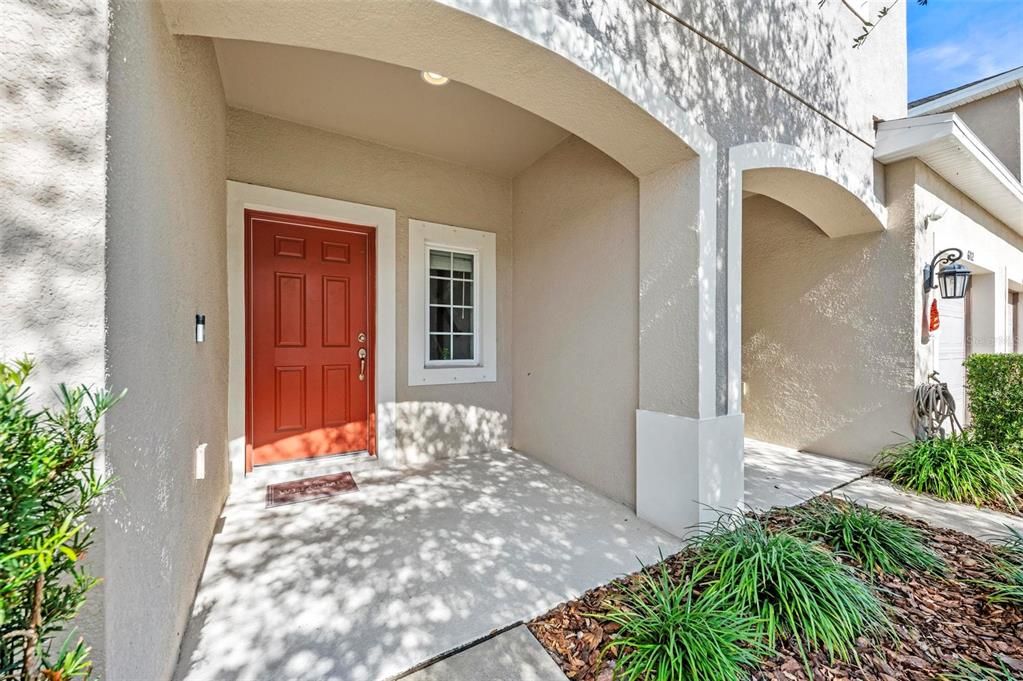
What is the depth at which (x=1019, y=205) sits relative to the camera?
187 inches

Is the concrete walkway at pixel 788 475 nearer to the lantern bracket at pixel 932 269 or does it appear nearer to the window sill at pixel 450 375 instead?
the lantern bracket at pixel 932 269

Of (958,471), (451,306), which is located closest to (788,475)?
(958,471)

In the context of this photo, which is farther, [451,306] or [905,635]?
[451,306]

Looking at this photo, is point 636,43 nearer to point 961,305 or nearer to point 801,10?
point 801,10

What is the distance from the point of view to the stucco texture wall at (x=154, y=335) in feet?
3.45

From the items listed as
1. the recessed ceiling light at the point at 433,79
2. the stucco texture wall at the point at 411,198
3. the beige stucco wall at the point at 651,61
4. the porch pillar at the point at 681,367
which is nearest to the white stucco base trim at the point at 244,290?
the stucco texture wall at the point at 411,198

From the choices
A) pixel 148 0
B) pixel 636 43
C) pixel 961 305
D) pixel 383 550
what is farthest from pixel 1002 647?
pixel 961 305

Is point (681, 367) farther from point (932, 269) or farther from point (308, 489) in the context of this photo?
point (932, 269)

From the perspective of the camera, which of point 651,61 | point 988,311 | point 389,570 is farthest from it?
point 988,311

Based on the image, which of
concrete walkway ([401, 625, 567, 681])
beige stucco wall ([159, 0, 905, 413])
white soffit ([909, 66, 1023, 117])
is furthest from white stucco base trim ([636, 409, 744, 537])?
white soffit ([909, 66, 1023, 117])

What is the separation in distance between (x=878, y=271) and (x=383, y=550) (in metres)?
5.05

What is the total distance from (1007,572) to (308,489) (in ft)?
14.3

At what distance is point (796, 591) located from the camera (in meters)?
1.73

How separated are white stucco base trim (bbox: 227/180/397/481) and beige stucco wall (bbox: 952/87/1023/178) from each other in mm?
8170
